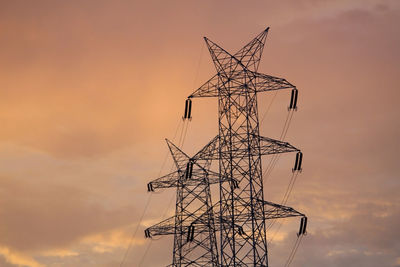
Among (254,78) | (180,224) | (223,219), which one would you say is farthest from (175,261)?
(254,78)

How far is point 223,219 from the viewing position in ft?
203

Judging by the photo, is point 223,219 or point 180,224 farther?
point 180,224

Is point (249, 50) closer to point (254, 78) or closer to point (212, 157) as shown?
point (254, 78)

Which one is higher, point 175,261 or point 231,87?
point 231,87

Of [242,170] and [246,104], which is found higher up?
[246,104]

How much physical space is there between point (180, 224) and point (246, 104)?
63.6 feet

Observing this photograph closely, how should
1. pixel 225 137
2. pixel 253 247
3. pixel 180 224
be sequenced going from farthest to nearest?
pixel 180 224
pixel 225 137
pixel 253 247

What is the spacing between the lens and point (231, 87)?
6450cm

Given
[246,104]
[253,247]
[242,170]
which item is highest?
[246,104]

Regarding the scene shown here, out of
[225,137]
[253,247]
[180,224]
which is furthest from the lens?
[180,224]

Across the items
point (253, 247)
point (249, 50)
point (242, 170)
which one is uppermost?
point (249, 50)

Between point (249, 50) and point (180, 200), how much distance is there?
20745 mm

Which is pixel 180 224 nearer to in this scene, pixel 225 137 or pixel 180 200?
pixel 180 200

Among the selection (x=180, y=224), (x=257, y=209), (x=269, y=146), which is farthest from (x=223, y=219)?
(x=180, y=224)
